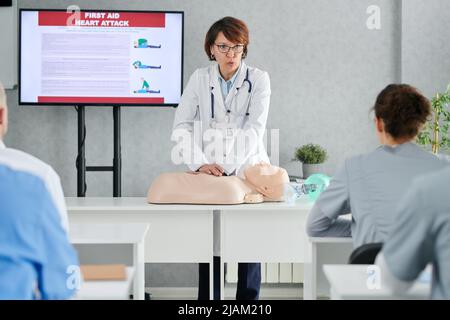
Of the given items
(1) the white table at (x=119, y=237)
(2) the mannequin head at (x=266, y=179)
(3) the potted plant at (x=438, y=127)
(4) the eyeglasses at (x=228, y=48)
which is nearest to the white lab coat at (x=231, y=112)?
(4) the eyeglasses at (x=228, y=48)

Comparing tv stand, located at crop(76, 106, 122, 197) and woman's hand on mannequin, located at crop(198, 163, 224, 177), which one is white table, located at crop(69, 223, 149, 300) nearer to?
woman's hand on mannequin, located at crop(198, 163, 224, 177)

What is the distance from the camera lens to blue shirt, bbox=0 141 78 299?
1052 mm

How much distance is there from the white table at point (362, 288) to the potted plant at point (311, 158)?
8.32 feet

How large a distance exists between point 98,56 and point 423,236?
9.25ft

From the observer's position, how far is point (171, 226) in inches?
98.6

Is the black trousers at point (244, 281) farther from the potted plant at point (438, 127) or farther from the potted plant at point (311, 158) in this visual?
the potted plant at point (438, 127)

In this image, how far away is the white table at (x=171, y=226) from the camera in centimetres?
249

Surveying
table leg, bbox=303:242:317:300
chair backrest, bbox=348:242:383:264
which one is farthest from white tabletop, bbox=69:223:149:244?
chair backrest, bbox=348:242:383:264

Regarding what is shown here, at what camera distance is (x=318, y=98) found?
391 cm

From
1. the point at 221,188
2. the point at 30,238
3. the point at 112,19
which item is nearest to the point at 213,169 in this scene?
the point at 221,188

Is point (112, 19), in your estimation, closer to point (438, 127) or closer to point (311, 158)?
point (311, 158)

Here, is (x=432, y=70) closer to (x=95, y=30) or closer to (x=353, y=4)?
(x=353, y=4)

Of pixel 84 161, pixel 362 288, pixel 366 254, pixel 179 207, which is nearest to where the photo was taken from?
pixel 362 288
